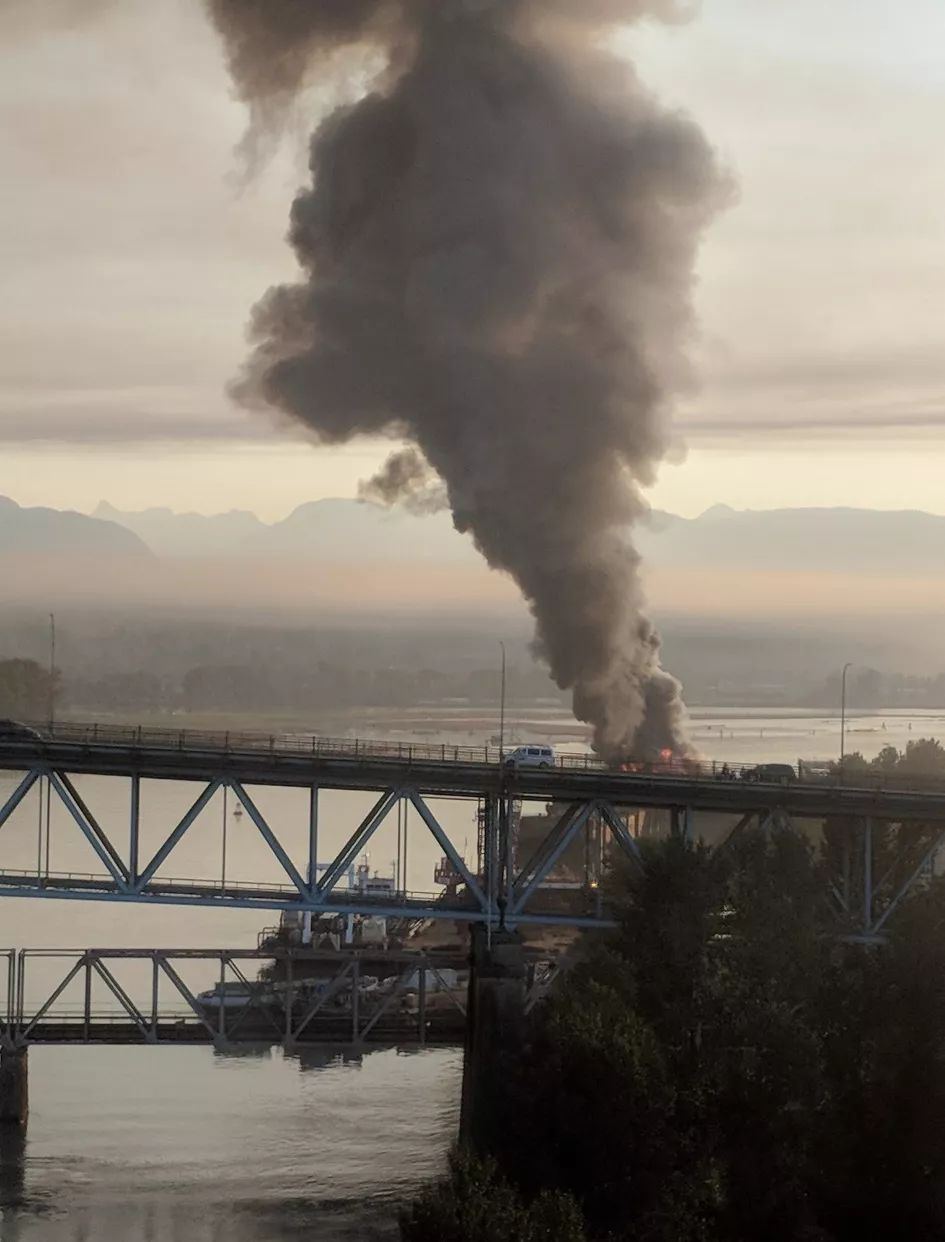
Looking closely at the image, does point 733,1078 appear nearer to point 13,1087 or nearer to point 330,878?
point 330,878

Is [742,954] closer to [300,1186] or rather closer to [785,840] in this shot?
[785,840]

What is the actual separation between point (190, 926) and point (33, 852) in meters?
19.7

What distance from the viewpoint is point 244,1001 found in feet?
259

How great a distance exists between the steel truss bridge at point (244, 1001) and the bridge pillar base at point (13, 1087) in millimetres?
297

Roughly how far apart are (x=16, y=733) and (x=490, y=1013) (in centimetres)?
1540

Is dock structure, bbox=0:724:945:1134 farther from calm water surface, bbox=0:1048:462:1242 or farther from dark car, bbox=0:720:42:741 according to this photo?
calm water surface, bbox=0:1048:462:1242

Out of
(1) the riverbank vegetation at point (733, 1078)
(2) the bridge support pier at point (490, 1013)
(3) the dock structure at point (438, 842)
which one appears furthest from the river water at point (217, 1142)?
(1) the riverbank vegetation at point (733, 1078)

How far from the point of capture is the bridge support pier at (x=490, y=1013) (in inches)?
2234

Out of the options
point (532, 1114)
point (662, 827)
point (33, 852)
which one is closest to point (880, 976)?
point (532, 1114)

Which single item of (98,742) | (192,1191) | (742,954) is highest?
(98,742)

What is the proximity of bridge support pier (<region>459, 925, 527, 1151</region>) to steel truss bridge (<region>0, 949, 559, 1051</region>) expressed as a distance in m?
4.17

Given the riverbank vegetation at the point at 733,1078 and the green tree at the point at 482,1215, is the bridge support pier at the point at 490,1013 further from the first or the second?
the green tree at the point at 482,1215

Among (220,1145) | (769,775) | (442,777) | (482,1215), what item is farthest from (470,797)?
(482,1215)

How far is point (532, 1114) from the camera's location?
159ft
